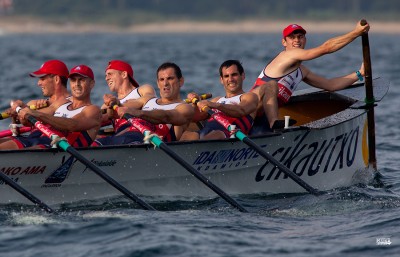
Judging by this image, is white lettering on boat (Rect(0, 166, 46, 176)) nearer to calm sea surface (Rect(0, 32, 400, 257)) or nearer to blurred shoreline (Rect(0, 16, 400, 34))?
calm sea surface (Rect(0, 32, 400, 257))

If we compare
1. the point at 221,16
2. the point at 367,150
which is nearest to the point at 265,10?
the point at 221,16

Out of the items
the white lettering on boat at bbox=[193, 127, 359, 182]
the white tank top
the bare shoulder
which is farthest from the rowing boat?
the white tank top

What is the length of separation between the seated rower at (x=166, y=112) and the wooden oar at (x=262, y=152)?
0.33 meters

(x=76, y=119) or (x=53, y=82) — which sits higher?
(x=53, y=82)

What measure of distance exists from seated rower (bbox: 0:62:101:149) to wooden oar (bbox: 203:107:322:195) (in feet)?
4.44

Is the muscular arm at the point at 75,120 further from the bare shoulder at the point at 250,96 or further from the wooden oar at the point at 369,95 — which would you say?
the wooden oar at the point at 369,95

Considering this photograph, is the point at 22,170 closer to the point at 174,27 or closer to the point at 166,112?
the point at 166,112

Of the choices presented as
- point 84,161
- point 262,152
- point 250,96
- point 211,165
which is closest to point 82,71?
point 84,161

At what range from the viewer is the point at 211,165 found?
12.0 meters

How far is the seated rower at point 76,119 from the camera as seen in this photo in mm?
11422

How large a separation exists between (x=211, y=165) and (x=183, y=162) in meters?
0.89

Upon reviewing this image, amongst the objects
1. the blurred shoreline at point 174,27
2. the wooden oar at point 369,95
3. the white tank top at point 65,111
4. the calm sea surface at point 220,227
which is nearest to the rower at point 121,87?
the white tank top at point 65,111

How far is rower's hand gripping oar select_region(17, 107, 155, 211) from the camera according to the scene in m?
10.7

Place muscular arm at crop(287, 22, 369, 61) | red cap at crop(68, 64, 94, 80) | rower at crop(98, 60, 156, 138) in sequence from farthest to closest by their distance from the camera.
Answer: rower at crop(98, 60, 156, 138), muscular arm at crop(287, 22, 369, 61), red cap at crop(68, 64, 94, 80)
